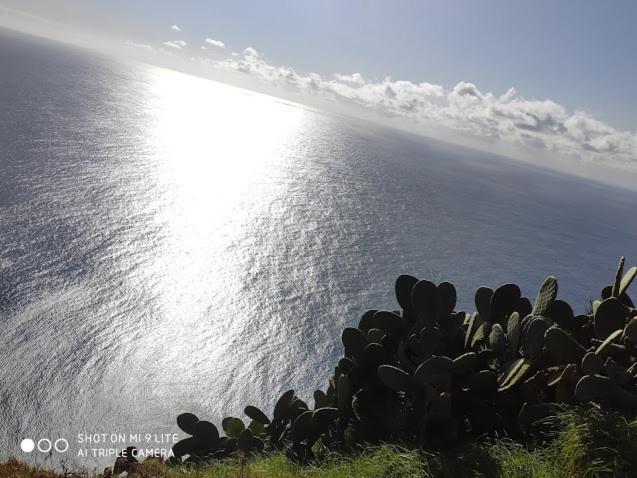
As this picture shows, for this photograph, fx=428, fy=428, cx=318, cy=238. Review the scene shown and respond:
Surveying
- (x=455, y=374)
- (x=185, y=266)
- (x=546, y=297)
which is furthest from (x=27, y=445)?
(x=185, y=266)

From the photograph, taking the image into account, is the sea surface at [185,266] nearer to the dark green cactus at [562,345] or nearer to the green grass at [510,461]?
the green grass at [510,461]

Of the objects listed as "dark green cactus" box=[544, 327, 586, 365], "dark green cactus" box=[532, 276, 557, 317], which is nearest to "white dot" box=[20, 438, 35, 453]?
A: "dark green cactus" box=[532, 276, 557, 317]

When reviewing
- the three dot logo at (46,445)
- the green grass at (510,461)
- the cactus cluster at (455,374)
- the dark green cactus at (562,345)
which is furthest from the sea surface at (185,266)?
the dark green cactus at (562,345)

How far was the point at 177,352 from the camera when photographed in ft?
75.0

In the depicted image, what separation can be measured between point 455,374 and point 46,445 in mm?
15830

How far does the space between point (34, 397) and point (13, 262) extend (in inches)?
471

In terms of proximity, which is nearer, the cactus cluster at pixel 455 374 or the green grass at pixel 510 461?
the green grass at pixel 510 461

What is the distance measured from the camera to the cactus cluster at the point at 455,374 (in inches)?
272

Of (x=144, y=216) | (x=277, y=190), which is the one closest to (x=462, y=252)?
(x=277, y=190)

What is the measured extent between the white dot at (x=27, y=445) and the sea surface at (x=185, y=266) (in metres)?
0.27

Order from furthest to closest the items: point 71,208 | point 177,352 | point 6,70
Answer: point 6,70
point 71,208
point 177,352

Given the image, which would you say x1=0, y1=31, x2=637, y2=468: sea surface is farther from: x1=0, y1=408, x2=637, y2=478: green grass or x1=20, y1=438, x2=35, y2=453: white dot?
x1=0, y1=408, x2=637, y2=478: green grass

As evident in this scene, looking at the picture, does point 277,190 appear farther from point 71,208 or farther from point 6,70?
point 6,70

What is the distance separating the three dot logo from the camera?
608 inches
